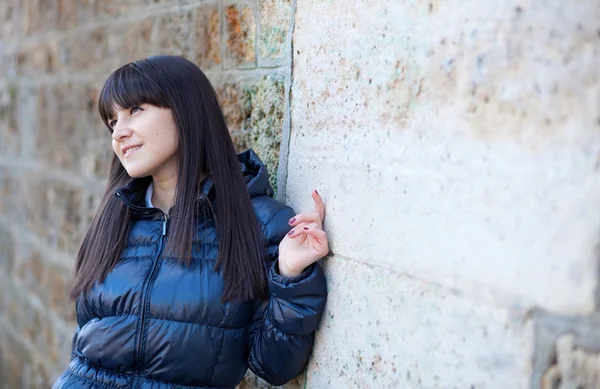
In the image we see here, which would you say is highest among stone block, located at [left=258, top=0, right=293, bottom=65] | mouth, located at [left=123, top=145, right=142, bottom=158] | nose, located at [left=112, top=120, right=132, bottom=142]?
stone block, located at [left=258, top=0, right=293, bottom=65]

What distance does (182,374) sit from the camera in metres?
1.67

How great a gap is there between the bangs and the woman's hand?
19.3 inches

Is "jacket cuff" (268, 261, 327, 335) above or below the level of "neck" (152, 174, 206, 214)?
below

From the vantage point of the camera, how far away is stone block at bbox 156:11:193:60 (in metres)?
2.45

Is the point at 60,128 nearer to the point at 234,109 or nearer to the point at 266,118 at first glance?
the point at 234,109

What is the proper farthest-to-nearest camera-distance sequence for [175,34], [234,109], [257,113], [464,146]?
[175,34], [234,109], [257,113], [464,146]

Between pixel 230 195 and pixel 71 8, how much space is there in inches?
93.0

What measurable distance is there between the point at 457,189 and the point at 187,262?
0.77 m

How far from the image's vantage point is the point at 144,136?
5.76 feet

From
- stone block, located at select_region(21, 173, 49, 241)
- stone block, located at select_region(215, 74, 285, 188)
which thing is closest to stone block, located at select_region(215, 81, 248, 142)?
stone block, located at select_region(215, 74, 285, 188)

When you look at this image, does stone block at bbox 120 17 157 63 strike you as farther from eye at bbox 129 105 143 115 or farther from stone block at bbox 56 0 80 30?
eye at bbox 129 105 143 115

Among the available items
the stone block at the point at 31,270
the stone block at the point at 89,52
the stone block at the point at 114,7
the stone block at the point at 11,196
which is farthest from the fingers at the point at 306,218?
the stone block at the point at 11,196

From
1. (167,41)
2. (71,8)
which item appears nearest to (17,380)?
(71,8)

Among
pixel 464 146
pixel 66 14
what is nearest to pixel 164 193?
pixel 464 146
